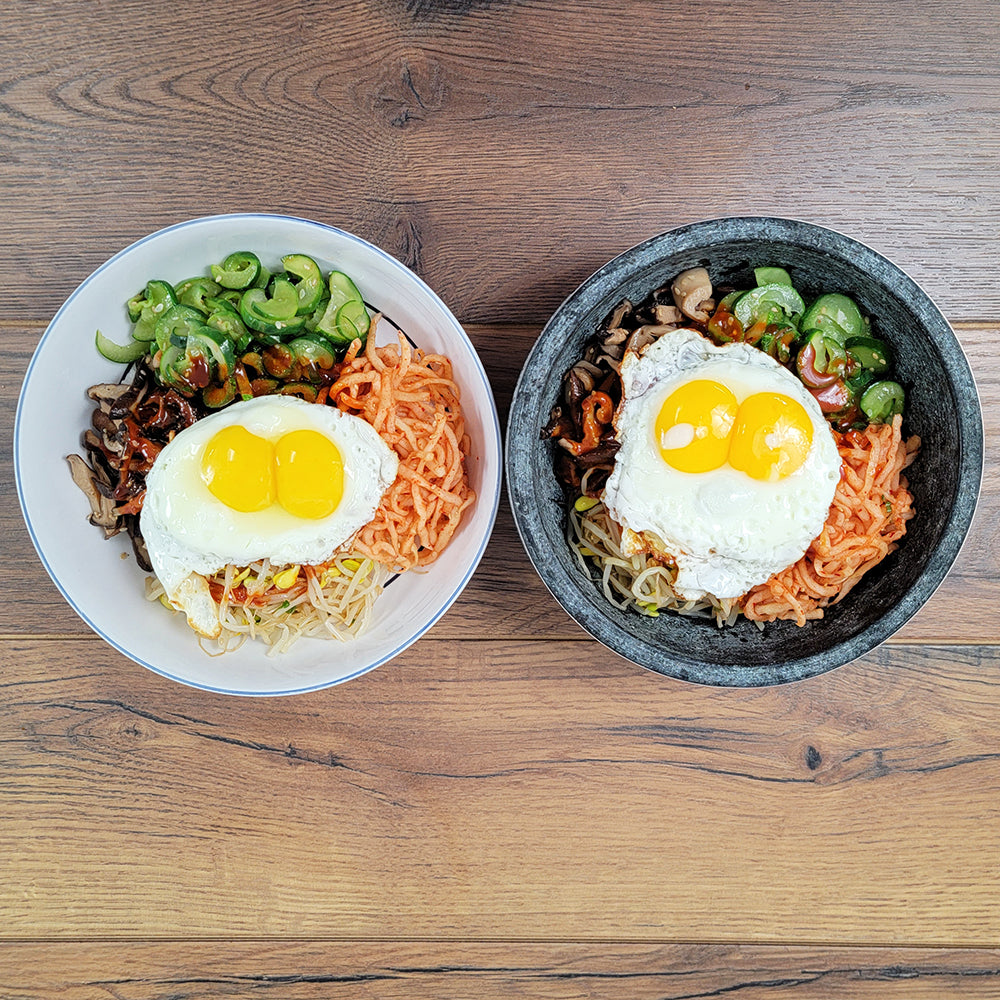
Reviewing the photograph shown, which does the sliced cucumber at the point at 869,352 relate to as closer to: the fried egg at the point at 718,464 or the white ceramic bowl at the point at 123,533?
the fried egg at the point at 718,464

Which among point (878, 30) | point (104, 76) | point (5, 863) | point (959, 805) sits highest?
point (878, 30)

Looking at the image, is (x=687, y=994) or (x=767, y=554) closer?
(x=767, y=554)

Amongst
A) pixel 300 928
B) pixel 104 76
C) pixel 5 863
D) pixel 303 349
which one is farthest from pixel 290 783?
pixel 104 76

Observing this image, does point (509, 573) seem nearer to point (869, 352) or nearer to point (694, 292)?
point (694, 292)

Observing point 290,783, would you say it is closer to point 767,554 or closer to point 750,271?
point 767,554

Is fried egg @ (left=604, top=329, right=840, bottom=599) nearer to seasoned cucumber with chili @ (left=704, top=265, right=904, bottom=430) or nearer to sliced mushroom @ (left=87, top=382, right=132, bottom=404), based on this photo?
seasoned cucumber with chili @ (left=704, top=265, right=904, bottom=430)

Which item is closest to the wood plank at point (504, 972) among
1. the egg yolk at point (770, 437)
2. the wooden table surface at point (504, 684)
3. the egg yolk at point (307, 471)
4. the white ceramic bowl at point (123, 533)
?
the wooden table surface at point (504, 684)

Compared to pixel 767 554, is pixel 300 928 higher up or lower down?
lower down
